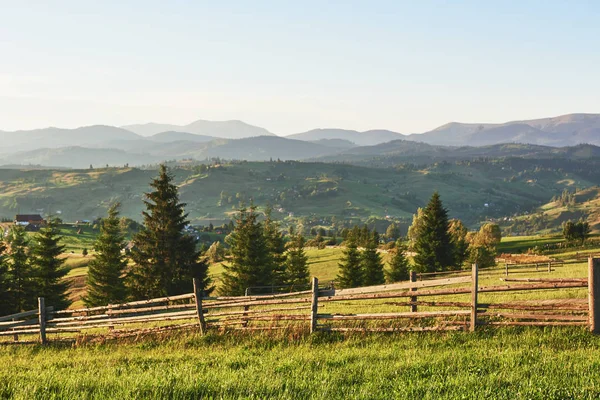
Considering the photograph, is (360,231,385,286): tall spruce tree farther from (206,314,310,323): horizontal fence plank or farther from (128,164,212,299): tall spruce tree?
(206,314,310,323): horizontal fence plank

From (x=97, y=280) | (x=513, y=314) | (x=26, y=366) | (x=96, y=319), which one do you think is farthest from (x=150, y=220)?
(x=513, y=314)

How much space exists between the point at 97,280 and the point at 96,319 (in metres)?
29.2

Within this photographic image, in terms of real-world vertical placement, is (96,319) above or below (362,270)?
above

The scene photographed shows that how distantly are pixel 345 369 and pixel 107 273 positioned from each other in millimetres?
42722

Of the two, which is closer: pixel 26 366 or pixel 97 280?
pixel 26 366

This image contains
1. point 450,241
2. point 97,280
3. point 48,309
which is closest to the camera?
point 48,309

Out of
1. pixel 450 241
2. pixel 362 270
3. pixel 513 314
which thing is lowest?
pixel 362 270

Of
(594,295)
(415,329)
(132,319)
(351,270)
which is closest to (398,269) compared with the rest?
(351,270)

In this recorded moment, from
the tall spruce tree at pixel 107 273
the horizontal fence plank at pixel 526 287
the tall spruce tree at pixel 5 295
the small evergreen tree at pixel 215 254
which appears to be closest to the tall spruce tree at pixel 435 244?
the tall spruce tree at pixel 107 273

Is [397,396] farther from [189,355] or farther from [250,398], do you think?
[189,355]

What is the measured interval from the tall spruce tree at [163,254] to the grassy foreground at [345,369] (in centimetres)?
2866

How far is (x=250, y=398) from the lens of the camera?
7449 millimetres

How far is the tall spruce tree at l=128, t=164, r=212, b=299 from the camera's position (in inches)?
1660

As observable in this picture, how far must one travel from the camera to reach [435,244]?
61562 millimetres
